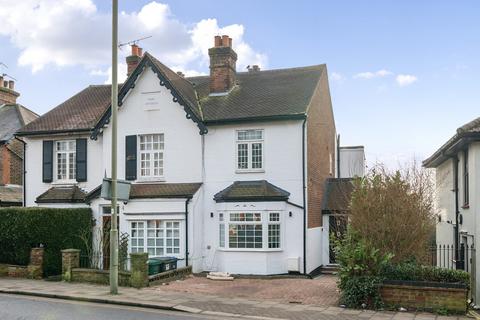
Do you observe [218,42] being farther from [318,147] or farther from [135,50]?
[318,147]

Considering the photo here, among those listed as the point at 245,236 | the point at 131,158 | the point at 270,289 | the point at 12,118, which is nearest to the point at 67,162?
the point at 131,158

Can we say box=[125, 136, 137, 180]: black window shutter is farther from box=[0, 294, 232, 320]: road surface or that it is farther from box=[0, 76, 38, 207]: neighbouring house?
box=[0, 294, 232, 320]: road surface

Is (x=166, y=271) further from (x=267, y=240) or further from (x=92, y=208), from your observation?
(x=92, y=208)

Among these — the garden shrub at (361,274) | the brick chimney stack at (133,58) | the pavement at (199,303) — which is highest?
the brick chimney stack at (133,58)

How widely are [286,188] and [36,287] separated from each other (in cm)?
988

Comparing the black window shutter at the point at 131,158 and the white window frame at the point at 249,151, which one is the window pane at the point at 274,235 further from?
the black window shutter at the point at 131,158

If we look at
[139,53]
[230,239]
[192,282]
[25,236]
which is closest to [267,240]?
[230,239]

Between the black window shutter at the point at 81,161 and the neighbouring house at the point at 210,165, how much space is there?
5 centimetres

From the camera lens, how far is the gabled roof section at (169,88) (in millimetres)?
21594

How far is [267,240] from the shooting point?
19.9m

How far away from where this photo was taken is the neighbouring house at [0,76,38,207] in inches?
1087

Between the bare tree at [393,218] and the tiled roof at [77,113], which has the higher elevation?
the tiled roof at [77,113]

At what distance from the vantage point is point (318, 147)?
23.2m

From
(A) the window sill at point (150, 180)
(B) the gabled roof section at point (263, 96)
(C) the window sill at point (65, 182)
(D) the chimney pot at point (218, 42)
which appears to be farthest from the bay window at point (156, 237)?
(D) the chimney pot at point (218, 42)
